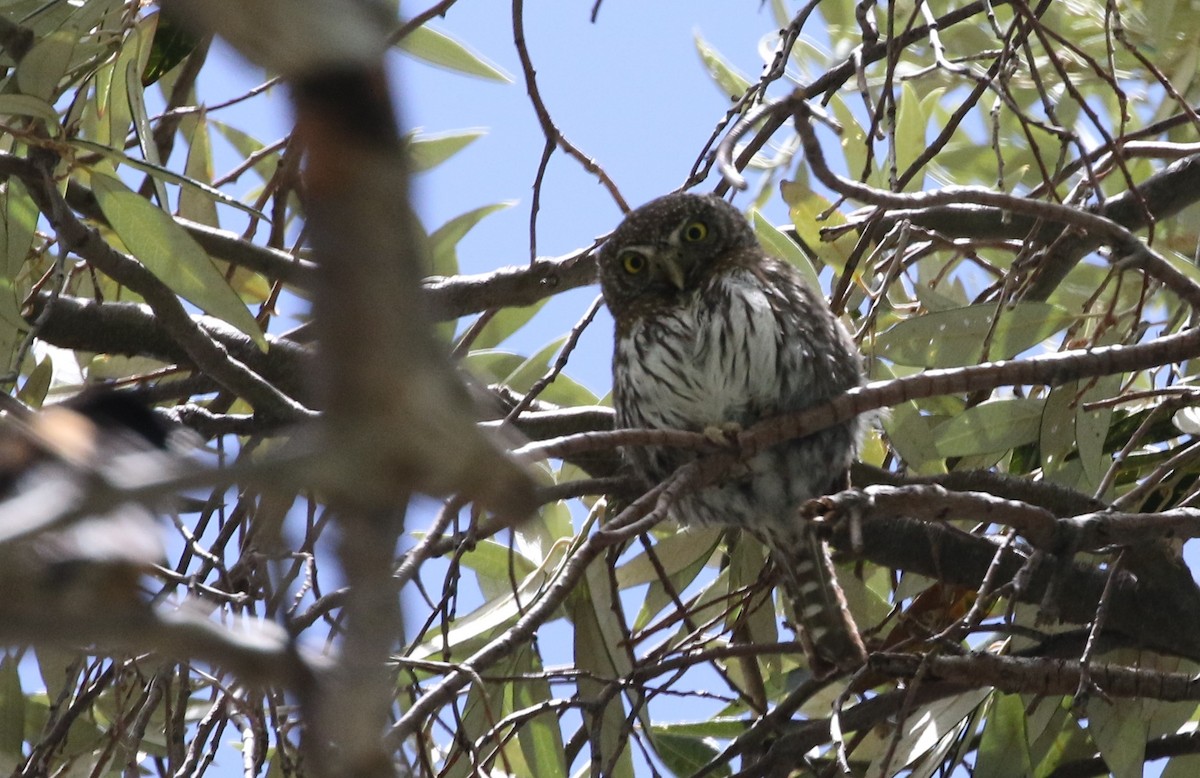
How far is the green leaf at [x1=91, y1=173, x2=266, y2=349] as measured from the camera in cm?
256

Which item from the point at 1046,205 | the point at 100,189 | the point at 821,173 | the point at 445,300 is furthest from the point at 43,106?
the point at 1046,205

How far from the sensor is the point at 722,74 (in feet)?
14.0

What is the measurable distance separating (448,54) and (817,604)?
1686 millimetres

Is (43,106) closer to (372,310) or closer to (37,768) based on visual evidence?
(37,768)

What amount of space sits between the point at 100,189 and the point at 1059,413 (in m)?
2.07

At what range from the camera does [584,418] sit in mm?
3092

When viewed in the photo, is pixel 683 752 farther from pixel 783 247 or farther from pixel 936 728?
pixel 783 247

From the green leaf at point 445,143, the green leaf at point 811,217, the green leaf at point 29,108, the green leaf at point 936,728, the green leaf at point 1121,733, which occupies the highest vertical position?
the green leaf at point 445,143

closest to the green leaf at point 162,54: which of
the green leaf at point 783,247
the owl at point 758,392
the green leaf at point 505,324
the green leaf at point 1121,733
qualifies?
the green leaf at point 505,324

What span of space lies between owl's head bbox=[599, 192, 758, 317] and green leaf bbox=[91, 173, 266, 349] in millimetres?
1137

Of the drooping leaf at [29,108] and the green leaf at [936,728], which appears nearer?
the drooping leaf at [29,108]

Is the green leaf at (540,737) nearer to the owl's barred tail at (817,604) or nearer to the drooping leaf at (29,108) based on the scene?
the owl's barred tail at (817,604)

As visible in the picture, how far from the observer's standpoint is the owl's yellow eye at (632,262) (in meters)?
3.45

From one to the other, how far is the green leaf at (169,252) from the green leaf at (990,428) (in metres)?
1.52
